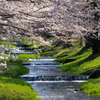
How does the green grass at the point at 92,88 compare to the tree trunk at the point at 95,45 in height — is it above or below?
below

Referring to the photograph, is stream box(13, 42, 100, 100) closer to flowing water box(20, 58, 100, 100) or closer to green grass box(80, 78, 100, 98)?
flowing water box(20, 58, 100, 100)

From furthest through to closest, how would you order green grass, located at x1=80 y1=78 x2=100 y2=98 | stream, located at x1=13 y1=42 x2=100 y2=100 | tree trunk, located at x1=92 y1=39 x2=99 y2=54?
tree trunk, located at x1=92 y1=39 x2=99 y2=54 < green grass, located at x1=80 y1=78 x2=100 y2=98 < stream, located at x1=13 y1=42 x2=100 y2=100

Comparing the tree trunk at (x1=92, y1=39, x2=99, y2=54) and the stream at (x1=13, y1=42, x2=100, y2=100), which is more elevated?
the tree trunk at (x1=92, y1=39, x2=99, y2=54)

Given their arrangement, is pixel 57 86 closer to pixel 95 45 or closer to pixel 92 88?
pixel 92 88

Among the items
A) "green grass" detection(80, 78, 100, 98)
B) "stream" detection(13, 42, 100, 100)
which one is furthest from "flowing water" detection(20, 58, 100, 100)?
"green grass" detection(80, 78, 100, 98)

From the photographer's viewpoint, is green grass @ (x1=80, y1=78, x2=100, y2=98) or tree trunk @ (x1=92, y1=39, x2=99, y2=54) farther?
tree trunk @ (x1=92, y1=39, x2=99, y2=54)

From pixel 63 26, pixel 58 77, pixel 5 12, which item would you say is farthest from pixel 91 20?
pixel 5 12

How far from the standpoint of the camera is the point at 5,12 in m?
9.17

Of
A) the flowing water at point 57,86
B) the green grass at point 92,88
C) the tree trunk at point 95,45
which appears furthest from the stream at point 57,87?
the tree trunk at point 95,45

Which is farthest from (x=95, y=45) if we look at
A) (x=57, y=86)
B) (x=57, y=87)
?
(x=57, y=87)

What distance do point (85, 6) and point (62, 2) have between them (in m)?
8.36

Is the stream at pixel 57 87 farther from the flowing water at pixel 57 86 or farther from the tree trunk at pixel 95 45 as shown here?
the tree trunk at pixel 95 45

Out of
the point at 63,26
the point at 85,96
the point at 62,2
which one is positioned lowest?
the point at 85,96

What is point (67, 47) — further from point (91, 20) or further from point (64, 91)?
point (64, 91)
